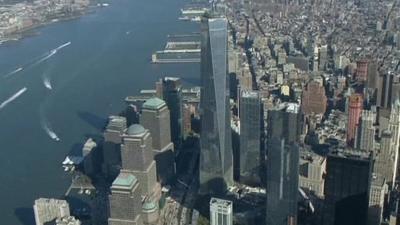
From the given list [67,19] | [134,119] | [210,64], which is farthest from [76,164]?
[67,19]

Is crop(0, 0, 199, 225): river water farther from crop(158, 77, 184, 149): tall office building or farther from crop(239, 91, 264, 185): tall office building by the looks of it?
crop(239, 91, 264, 185): tall office building

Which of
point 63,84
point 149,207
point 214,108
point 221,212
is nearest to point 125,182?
point 149,207

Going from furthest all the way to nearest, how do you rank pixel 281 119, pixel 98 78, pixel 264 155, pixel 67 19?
pixel 67 19 < pixel 98 78 < pixel 264 155 < pixel 281 119

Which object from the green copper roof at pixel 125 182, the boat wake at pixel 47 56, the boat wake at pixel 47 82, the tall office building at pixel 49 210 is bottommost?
the tall office building at pixel 49 210

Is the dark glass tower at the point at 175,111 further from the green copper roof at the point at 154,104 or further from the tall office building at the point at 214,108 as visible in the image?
the tall office building at the point at 214,108

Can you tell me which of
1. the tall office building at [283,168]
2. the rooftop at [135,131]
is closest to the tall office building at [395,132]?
the tall office building at [283,168]

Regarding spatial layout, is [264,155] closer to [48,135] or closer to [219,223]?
[219,223]

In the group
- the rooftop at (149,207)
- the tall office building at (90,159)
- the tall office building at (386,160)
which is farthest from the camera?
the tall office building at (90,159)

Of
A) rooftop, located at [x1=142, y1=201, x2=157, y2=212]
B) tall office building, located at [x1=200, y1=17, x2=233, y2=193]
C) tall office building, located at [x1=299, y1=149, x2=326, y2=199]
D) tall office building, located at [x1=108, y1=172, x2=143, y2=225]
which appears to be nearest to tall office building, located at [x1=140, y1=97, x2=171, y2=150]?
tall office building, located at [x1=200, y1=17, x2=233, y2=193]
